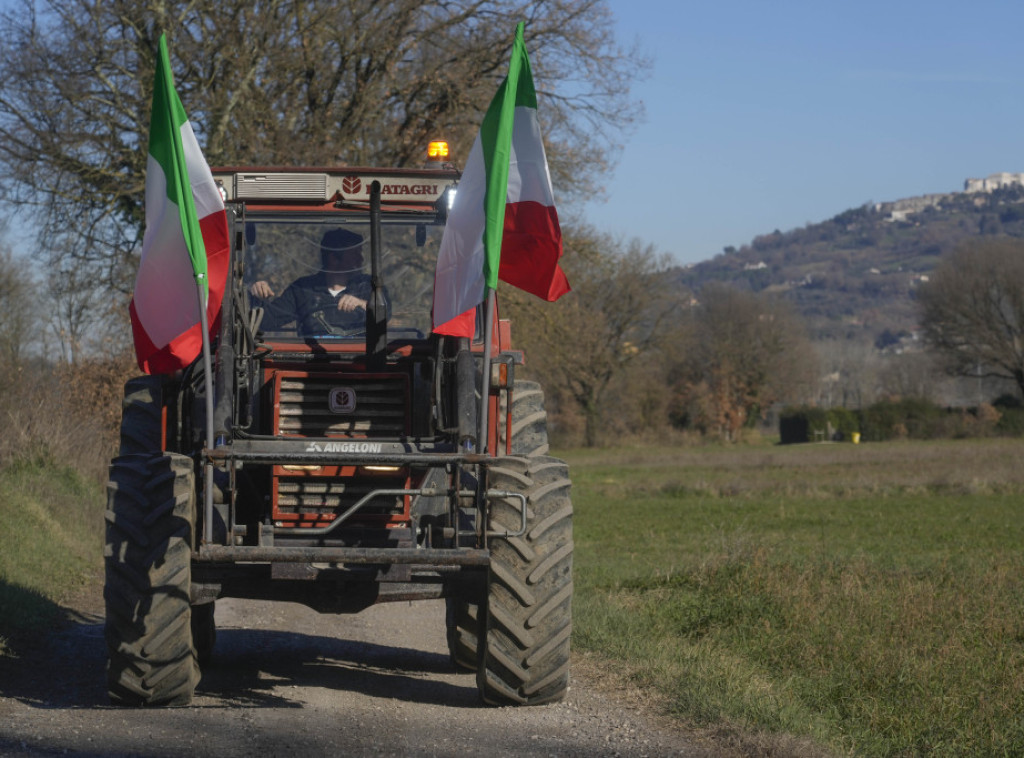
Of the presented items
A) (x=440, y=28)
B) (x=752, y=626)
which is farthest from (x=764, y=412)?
(x=752, y=626)

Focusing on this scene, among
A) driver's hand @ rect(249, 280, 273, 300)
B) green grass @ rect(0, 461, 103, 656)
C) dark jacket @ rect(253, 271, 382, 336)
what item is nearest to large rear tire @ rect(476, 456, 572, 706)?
dark jacket @ rect(253, 271, 382, 336)

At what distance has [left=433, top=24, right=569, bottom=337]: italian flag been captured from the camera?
6.89 m

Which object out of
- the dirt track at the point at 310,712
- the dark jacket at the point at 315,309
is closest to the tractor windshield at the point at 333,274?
the dark jacket at the point at 315,309

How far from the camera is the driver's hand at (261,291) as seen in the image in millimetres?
8125

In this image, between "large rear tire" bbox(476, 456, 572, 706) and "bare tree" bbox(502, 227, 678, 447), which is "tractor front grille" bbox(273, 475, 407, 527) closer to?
"large rear tire" bbox(476, 456, 572, 706)

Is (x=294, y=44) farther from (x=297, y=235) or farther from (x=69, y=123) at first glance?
(x=297, y=235)

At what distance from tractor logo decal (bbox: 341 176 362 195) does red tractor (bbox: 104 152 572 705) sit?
0.8 inches

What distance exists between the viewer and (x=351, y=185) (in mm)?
8492

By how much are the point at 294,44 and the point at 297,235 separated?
1906 cm

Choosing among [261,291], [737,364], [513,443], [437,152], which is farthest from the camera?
[737,364]

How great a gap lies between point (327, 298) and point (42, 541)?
689cm

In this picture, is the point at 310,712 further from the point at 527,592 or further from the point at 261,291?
the point at 261,291

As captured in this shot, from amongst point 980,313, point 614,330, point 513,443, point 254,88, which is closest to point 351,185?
point 513,443

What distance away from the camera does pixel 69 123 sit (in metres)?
23.8
